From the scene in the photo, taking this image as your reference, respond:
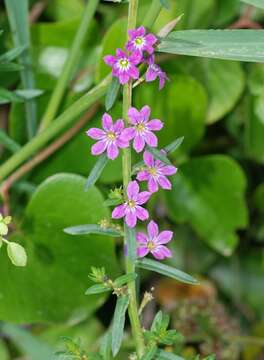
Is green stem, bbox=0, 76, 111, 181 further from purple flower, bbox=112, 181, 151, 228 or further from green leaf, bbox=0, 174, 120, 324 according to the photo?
purple flower, bbox=112, 181, 151, 228

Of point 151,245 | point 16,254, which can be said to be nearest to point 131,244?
point 151,245

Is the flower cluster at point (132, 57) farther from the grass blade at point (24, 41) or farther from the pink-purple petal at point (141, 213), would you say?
the grass blade at point (24, 41)

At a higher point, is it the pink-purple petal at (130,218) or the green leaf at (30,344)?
the pink-purple petal at (130,218)

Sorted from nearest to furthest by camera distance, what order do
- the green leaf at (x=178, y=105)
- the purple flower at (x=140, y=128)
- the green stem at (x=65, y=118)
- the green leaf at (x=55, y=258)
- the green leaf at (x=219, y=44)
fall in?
the purple flower at (x=140, y=128)
the green leaf at (x=219, y=44)
the green stem at (x=65, y=118)
the green leaf at (x=55, y=258)
the green leaf at (x=178, y=105)

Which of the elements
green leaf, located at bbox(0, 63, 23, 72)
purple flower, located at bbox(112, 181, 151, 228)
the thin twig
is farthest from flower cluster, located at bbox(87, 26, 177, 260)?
the thin twig

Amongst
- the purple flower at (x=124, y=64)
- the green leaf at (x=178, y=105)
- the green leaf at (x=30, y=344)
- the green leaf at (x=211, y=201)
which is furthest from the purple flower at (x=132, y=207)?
the green leaf at (x=211, y=201)
